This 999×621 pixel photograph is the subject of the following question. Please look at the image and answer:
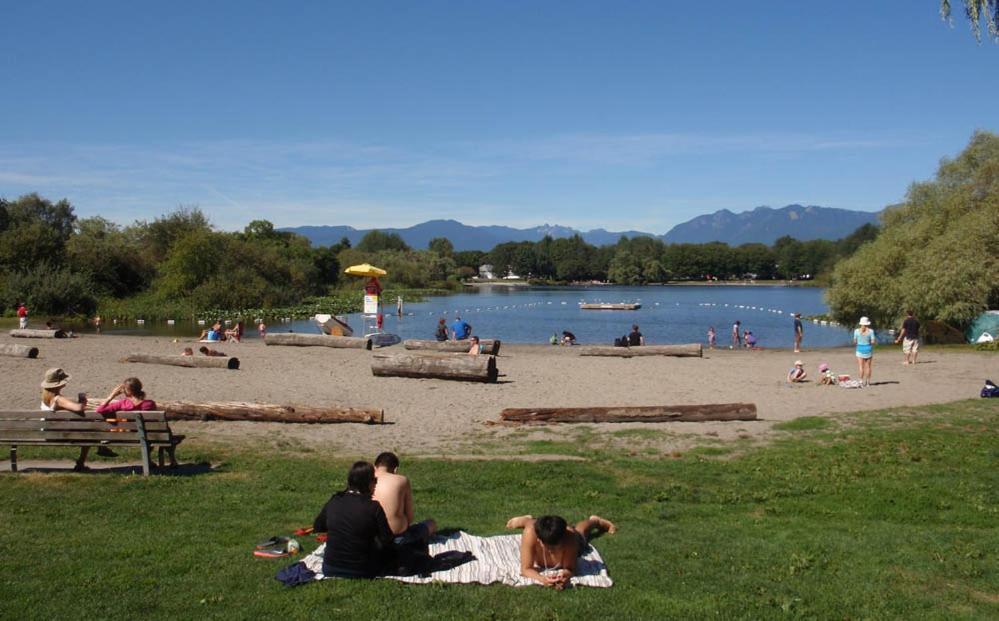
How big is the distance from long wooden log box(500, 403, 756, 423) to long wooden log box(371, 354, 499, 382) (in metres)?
5.85

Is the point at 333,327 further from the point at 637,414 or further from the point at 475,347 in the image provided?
the point at 637,414

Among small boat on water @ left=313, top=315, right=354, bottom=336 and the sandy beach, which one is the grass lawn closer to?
the sandy beach

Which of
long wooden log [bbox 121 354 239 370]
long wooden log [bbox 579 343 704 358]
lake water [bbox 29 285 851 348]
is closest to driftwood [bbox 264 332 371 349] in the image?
long wooden log [bbox 121 354 239 370]

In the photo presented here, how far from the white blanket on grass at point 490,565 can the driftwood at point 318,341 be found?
79.3 ft

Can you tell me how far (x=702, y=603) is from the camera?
6195 millimetres

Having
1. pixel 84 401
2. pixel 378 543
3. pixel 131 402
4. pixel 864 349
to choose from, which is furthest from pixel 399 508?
Answer: pixel 864 349

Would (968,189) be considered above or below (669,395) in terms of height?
above

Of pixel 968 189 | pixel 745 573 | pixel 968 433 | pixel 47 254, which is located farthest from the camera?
pixel 47 254

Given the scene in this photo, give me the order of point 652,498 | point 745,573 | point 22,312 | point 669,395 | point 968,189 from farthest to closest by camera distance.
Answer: point 968,189 < point 22,312 < point 669,395 < point 652,498 < point 745,573

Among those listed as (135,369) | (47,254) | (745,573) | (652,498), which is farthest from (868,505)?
(47,254)

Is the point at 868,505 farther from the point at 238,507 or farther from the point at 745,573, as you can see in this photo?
the point at 238,507

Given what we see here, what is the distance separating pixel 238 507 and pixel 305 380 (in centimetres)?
1356

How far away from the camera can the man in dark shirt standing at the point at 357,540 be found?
6.72m

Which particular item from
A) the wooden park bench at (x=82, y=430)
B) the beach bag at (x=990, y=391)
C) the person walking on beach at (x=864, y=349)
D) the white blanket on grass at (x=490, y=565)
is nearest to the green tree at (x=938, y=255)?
the person walking on beach at (x=864, y=349)
